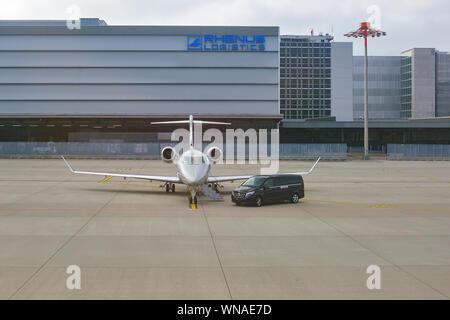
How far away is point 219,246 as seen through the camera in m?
16.1

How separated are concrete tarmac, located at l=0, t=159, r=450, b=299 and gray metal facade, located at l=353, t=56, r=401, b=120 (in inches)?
4979

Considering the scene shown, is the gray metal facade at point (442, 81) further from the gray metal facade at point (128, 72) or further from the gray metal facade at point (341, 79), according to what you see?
the gray metal facade at point (128, 72)

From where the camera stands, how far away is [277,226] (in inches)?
784

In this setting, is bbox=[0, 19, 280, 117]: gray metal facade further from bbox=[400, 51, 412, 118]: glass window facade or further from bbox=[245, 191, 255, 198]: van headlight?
bbox=[400, 51, 412, 118]: glass window facade

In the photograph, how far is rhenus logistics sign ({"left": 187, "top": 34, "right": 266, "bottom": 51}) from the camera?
233 ft

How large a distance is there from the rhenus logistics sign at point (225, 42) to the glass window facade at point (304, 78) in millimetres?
73847

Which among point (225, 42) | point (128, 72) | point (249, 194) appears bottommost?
point (249, 194)

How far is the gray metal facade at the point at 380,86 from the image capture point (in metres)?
151

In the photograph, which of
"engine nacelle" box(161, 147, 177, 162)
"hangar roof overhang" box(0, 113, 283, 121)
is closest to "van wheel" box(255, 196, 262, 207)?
"engine nacelle" box(161, 147, 177, 162)

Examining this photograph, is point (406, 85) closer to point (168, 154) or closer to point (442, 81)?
point (442, 81)

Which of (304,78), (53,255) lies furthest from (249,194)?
(304,78)

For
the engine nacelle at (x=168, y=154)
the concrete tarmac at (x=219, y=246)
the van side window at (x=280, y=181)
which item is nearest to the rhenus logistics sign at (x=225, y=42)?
the engine nacelle at (x=168, y=154)

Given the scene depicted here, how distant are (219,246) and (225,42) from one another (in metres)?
59.1
